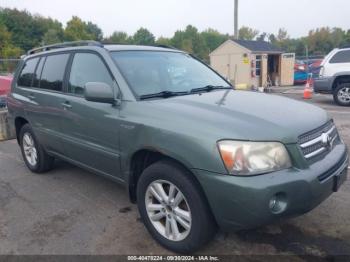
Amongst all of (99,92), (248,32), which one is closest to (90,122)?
(99,92)

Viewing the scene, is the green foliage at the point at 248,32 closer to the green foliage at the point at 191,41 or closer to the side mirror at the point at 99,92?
the green foliage at the point at 191,41

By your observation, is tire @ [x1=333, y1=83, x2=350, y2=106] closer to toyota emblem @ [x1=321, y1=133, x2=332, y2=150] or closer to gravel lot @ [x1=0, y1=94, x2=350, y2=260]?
gravel lot @ [x1=0, y1=94, x2=350, y2=260]

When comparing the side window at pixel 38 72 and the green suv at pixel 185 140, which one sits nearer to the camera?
the green suv at pixel 185 140

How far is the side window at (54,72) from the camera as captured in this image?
4.25m

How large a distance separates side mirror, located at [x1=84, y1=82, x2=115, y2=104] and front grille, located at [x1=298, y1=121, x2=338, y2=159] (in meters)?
Result: 1.70

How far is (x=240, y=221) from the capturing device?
2520 mm

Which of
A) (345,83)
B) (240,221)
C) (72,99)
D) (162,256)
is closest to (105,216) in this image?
(162,256)

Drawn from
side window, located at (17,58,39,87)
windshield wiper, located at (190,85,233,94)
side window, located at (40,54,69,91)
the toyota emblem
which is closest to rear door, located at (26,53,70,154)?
side window, located at (40,54,69,91)

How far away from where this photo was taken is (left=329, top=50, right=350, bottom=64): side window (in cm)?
1087

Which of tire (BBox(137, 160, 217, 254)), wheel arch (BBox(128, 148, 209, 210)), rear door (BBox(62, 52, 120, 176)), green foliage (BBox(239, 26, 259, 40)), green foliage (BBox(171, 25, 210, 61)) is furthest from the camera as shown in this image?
green foliage (BBox(239, 26, 259, 40))

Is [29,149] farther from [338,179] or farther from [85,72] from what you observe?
[338,179]

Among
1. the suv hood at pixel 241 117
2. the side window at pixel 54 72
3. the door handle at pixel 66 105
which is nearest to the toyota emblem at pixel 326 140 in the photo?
the suv hood at pixel 241 117

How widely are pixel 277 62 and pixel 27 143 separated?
1830 centimetres

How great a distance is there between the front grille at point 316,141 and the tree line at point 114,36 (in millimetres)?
38817
